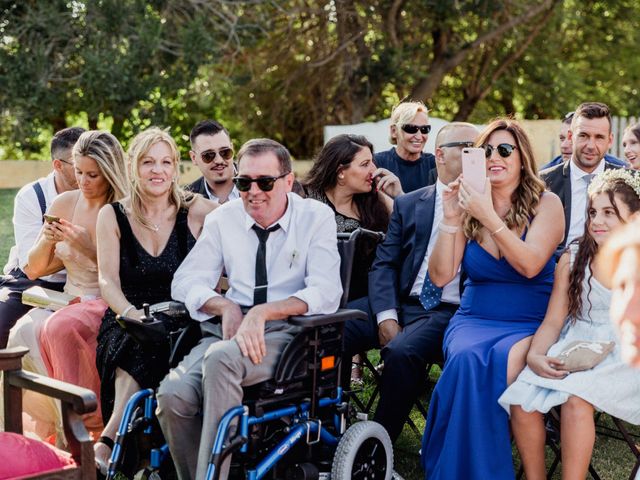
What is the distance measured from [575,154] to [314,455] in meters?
2.82

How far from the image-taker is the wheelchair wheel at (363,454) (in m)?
3.80

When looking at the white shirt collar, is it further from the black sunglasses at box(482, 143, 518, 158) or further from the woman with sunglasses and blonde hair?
the woman with sunglasses and blonde hair

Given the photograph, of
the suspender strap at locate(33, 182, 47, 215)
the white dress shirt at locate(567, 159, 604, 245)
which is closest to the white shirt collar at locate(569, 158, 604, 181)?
the white dress shirt at locate(567, 159, 604, 245)

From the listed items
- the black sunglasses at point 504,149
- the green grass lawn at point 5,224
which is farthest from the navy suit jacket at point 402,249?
the green grass lawn at point 5,224

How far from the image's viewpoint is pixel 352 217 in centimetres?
544

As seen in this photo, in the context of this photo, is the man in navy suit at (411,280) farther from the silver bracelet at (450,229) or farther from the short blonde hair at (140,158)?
the short blonde hair at (140,158)

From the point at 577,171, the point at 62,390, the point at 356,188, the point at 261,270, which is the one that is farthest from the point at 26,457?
the point at 577,171

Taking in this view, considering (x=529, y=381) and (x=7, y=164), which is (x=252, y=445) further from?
(x=7, y=164)

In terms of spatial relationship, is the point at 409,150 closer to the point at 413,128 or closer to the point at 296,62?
the point at 413,128

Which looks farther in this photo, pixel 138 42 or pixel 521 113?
pixel 521 113

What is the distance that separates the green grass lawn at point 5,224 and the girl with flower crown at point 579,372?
6249 mm

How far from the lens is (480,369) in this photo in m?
4.01

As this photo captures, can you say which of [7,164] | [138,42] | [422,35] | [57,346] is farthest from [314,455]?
[422,35]

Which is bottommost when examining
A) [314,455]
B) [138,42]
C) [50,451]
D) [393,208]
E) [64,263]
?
[314,455]
